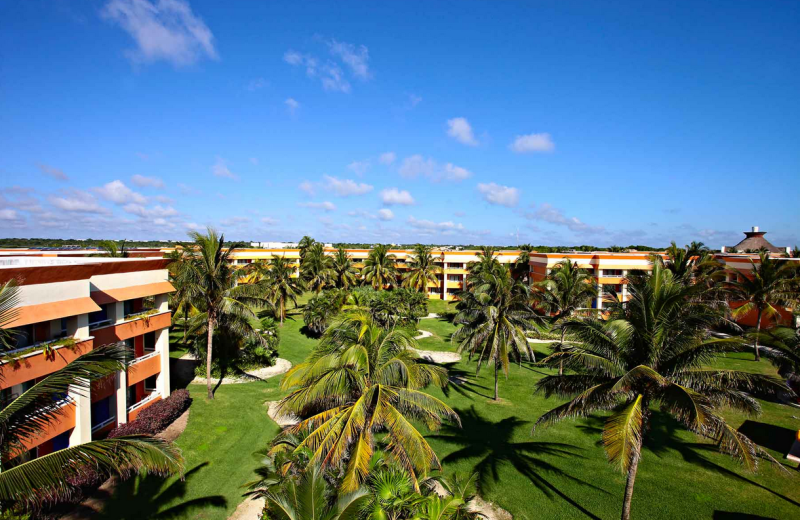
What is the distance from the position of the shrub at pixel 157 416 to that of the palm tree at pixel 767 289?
3621cm

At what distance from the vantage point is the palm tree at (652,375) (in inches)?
375

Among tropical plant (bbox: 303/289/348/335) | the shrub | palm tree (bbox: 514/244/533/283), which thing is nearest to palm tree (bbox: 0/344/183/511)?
the shrub

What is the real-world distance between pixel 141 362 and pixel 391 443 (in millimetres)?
14082

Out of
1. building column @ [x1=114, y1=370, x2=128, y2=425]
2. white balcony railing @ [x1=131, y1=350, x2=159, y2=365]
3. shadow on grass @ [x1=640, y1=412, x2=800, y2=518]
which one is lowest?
shadow on grass @ [x1=640, y1=412, x2=800, y2=518]

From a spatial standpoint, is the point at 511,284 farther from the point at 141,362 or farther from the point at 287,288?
the point at 287,288

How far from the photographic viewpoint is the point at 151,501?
12.9m

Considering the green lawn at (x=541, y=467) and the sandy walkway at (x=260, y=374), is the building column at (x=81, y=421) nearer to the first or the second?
the green lawn at (x=541, y=467)

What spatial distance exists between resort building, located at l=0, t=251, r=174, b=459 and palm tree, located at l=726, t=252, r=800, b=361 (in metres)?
37.3

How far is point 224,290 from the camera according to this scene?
20.7 metres

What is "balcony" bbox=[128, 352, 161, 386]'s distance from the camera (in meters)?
17.8

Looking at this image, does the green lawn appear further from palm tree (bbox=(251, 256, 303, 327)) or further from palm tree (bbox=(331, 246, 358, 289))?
palm tree (bbox=(331, 246, 358, 289))

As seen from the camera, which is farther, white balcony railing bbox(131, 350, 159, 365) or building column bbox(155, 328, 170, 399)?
building column bbox(155, 328, 170, 399)

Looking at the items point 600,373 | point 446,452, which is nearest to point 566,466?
point 446,452

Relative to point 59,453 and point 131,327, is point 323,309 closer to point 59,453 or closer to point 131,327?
point 131,327
